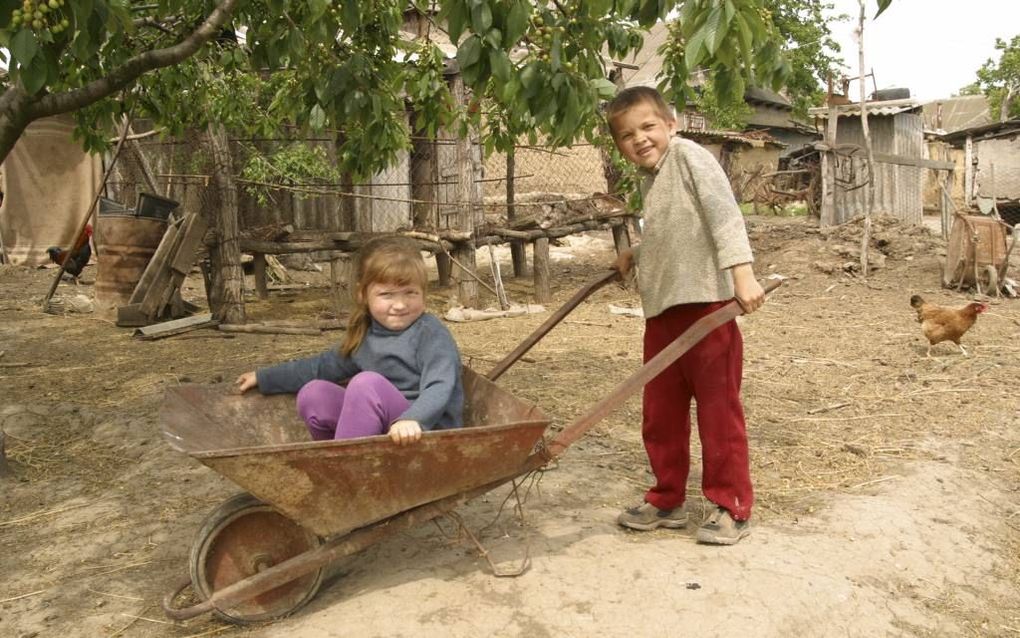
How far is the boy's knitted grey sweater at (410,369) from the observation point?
114 inches

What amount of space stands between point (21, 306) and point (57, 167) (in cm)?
415

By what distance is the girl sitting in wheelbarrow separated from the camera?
2877 mm

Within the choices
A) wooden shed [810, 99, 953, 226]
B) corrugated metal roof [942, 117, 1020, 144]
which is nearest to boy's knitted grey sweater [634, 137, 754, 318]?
wooden shed [810, 99, 953, 226]

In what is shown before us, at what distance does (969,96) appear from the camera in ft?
179

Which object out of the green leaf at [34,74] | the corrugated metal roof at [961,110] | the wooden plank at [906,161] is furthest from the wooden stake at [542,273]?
the corrugated metal roof at [961,110]

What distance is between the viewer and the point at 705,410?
3.18 m

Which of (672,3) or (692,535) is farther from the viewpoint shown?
(692,535)

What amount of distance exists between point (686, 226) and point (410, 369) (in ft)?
3.67

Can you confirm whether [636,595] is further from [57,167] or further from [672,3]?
[57,167]

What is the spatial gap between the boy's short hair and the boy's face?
0.4 inches

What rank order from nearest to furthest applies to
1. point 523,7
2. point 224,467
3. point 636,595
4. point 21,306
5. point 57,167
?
1. point 224,467
2. point 523,7
3. point 636,595
4. point 21,306
5. point 57,167

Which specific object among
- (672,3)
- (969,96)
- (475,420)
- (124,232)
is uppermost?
(969,96)

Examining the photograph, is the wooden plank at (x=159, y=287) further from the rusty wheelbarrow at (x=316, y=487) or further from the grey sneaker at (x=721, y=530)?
the grey sneaker at (x=721, y=530)

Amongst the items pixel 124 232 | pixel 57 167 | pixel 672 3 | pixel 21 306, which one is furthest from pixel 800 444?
pixel 57 167
